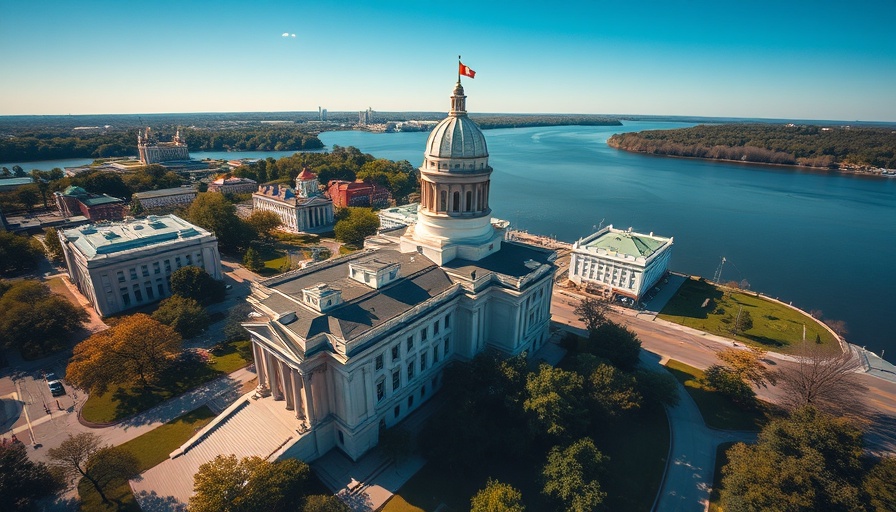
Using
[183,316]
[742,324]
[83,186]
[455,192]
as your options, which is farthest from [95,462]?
[83,186]

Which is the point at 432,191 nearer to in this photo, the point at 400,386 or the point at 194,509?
the point at 400,386

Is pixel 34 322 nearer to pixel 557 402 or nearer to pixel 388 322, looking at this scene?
pixel 388 322

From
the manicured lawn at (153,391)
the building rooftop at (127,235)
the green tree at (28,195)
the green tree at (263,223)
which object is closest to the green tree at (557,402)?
the manicured lawn at (153,391)

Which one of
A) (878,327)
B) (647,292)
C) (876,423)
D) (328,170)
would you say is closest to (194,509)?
(876,423)

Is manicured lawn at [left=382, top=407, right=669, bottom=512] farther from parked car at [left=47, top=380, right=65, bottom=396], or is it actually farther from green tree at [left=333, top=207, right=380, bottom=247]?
green tree at [left=333, top=207, right=380, bottom=247]

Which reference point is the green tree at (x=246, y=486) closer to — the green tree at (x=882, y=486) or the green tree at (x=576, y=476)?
the green tree at (x=576, y=476)

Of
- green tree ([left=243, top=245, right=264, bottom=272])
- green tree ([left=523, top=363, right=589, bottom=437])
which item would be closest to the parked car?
green tree ([left=243, top=245, right=264, bottom=272])
